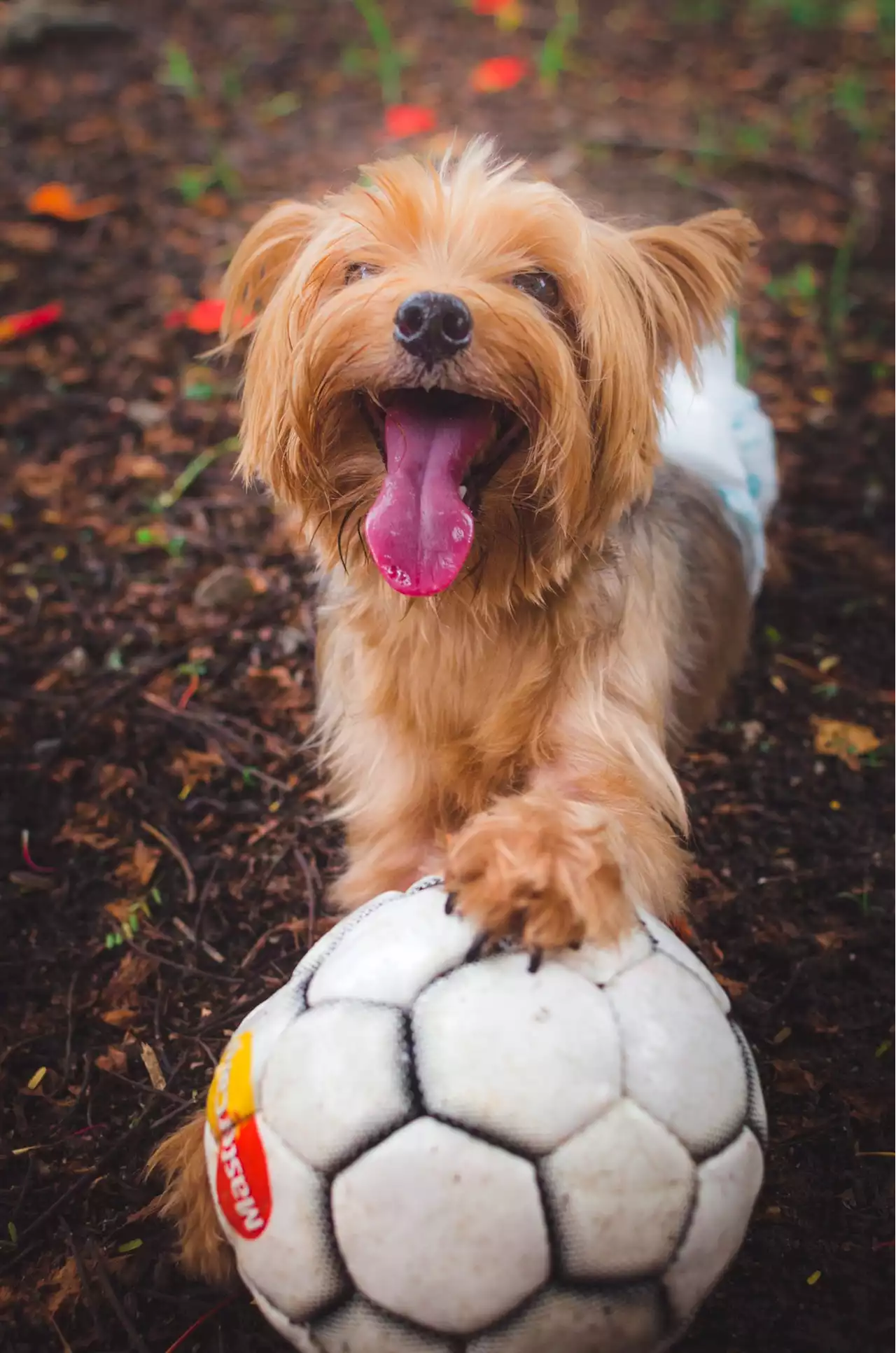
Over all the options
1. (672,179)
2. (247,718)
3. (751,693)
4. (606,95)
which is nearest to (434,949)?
(247,718)

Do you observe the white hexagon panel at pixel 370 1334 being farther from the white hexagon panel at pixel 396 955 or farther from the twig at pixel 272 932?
the twig at pixel 272 932

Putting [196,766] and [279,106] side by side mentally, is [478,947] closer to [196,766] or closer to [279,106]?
[196,766]

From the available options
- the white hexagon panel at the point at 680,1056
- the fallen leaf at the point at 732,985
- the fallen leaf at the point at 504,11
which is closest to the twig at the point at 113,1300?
the white hexagon panel at the point at 680,1056

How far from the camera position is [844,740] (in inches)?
→ 133

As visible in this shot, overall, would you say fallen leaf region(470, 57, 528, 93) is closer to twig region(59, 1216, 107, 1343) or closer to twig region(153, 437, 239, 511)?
twig region(153, 437, 239, 511)

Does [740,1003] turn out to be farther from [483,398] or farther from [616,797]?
[483,398]

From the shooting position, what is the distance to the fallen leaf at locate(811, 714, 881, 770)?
3322 millimetres

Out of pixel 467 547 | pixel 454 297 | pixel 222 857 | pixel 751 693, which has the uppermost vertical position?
pixel 454 297

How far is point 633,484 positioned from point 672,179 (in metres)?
4.22

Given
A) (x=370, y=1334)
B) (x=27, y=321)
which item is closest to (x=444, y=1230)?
(x=370, y=1334)

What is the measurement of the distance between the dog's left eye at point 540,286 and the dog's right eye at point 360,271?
0.98 ft

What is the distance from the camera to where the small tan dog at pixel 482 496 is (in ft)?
7.22

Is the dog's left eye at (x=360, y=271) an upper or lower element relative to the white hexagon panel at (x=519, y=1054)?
upper

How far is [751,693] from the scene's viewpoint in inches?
141
